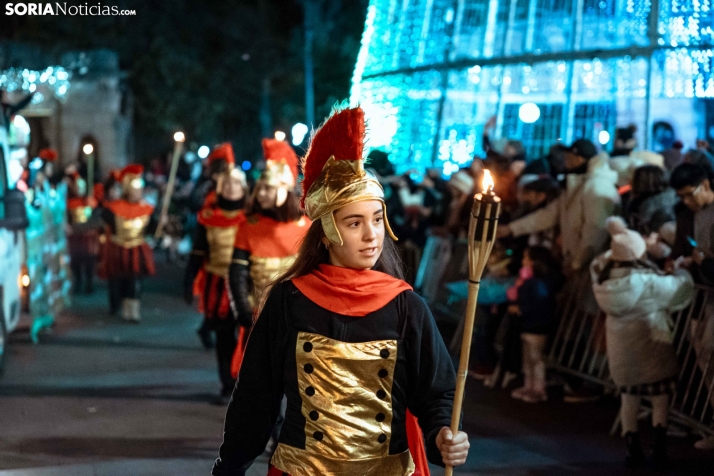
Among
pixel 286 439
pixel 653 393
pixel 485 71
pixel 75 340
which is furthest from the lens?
pixel 485 71

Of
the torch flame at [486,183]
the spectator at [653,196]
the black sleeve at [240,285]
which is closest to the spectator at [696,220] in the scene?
the spectator at [653,196]

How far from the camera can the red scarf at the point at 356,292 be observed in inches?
Result: 132

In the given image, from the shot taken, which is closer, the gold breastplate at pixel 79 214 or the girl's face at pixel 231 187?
the girl's face at pixel 231 187

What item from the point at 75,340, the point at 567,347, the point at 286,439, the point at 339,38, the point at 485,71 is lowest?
the point at 75,340

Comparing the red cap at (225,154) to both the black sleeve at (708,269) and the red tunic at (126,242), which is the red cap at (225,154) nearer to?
the red tunic at (126,242)

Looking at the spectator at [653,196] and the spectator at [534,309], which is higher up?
the spectator at [653,196]

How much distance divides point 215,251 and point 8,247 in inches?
77.1

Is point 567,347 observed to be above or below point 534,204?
below

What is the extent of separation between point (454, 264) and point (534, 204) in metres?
2.35

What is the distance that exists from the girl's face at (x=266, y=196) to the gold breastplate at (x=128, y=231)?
670cm

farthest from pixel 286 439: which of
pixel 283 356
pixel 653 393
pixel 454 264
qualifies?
pixel 454 264

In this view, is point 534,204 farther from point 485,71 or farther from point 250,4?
point 250,4

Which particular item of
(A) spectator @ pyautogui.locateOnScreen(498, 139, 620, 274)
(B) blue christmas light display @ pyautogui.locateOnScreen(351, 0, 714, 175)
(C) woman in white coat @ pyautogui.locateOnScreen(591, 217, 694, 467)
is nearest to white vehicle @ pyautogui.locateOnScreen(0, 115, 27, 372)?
(B) blue christmas light display @ pyautogui.locateOnScreen(351, 0, 714, 175)

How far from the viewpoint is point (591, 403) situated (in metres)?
8.48
